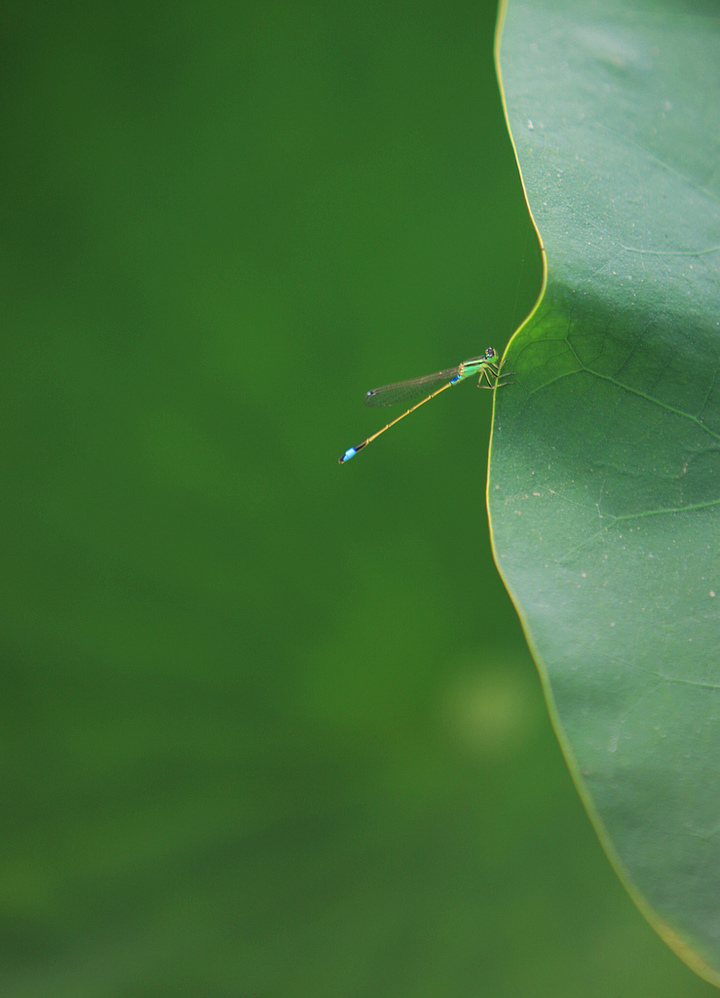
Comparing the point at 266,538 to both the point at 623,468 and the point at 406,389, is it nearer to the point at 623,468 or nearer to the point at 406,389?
the point at 406,389

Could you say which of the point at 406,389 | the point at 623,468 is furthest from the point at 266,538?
the point at 623,468

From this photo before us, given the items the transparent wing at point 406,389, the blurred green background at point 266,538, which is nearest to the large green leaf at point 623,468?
the blurred green background at point 266,538

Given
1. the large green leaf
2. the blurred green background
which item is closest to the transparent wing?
the blurred green background

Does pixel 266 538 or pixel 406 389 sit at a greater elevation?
pixel 406 389

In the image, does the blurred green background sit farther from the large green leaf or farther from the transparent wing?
the large green leaf

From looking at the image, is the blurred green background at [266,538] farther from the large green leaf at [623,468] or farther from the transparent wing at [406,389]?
the large green leaf at [623,468]
